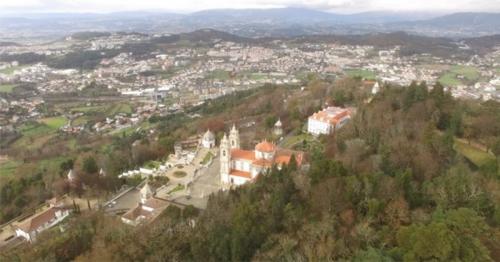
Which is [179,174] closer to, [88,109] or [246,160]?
[246,160]

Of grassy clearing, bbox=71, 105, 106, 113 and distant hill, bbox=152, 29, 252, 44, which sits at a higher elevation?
distant hill, bbox=152, 29, 252, 44

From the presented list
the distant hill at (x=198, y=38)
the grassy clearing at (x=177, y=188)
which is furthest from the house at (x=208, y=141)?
the distant hill at (x=198, y=38)

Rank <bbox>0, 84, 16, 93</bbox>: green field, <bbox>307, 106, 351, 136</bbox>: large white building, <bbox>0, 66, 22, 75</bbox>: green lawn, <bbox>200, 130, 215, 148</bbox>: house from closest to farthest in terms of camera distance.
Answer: <bbox>307, 106, 351, 136</bbox>: large white building
<bbox>200, 130, 215, 148</bbox>: house
<bbox>0, 84, 16, 93</bbox>: green field
<bbox>0, 66, 22, 75</bbox>: green lawn

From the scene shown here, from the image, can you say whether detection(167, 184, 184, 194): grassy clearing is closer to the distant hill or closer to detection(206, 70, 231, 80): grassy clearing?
detection(206, 70, 231, 80): grassy clearing

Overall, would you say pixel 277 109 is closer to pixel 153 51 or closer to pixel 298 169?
pixel 298 169

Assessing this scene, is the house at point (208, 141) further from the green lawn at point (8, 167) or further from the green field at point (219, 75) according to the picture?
the green field at point (219, 75)

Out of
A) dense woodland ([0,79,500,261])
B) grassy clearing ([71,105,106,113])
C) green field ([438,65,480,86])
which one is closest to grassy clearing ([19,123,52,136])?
grassy clearing ([71,105,106,113])

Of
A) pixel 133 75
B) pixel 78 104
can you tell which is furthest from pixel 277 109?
pixel 133 75

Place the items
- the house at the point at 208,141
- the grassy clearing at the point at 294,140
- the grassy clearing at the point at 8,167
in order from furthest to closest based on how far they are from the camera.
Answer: the grassy clearing at the point at 8,167, the house at the point at 208,141, the grassy clearing at the point at 294,140
